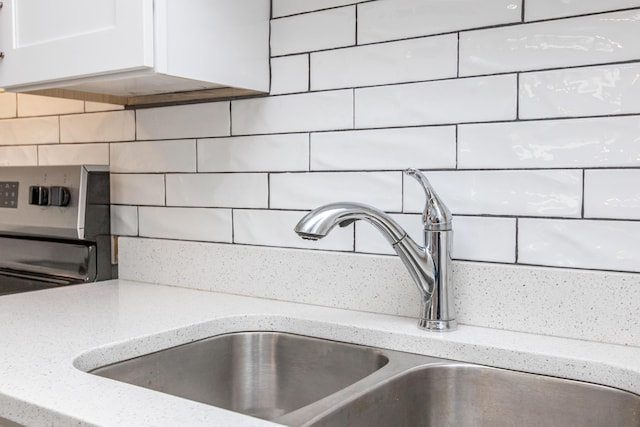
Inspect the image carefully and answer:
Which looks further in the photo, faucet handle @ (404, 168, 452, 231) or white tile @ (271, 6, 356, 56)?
white tile @ (271, 6, 356, 56)

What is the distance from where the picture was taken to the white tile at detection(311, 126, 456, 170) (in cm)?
108

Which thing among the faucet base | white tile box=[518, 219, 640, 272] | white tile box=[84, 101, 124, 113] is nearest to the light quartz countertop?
the faucet base

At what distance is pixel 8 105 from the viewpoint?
187cm

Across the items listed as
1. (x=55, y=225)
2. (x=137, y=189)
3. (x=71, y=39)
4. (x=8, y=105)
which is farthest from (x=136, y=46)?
(x=8, y=105)

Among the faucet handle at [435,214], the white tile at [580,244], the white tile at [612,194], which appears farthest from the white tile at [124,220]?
the white tile at [612,194]

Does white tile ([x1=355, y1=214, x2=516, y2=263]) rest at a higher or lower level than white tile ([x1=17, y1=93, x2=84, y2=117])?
lower

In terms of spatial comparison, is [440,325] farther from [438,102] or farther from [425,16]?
[425,16]

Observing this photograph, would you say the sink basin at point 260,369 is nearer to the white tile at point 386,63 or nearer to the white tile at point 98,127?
the white tile at point 386,63

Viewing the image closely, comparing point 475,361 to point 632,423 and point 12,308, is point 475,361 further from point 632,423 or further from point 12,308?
point 12,308

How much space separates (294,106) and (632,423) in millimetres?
829

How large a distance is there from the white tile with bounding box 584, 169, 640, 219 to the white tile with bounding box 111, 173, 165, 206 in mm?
980

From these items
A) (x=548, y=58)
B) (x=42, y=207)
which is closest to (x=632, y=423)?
(x=548, y=58)

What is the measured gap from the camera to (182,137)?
1461 mm

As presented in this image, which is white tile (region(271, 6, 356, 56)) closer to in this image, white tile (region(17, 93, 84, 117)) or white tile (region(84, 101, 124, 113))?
white tile (region(84, 101, 124, 113))
